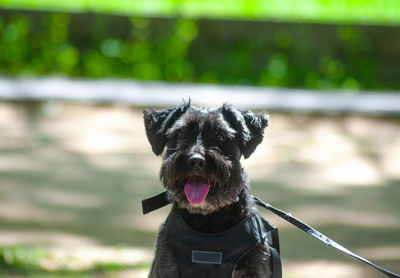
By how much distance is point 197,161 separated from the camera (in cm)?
394

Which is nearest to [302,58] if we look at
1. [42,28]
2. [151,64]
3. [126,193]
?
[151,64]

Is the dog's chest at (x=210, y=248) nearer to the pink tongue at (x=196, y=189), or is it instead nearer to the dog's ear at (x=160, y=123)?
the pink tongue at (x=196, y=189)

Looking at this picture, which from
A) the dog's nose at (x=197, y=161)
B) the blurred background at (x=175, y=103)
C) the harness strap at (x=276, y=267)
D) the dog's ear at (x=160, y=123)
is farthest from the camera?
the blurred background at (x=175, y=103)

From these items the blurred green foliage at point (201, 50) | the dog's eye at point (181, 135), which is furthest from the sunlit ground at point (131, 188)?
the blurred green foliage at point (201, 50)

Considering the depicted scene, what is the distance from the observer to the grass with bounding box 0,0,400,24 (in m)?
14.8

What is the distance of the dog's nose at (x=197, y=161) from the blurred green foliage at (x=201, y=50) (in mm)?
9702

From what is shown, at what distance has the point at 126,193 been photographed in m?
8.29

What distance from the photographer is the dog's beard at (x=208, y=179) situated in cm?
Result: 398

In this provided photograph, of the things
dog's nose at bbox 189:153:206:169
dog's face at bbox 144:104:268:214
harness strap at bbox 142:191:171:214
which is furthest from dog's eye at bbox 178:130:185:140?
harness strap at bbox 142:191:171:214

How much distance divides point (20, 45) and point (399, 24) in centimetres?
701

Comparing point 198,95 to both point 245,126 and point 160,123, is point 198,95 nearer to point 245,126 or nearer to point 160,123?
point 160,123

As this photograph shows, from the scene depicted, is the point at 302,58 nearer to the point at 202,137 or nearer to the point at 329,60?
the point at 329,60

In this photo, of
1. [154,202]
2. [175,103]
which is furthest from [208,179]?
[175,103]

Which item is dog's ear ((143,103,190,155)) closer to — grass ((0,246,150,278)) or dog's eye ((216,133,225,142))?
dog's eye ((216,133,225,142))
